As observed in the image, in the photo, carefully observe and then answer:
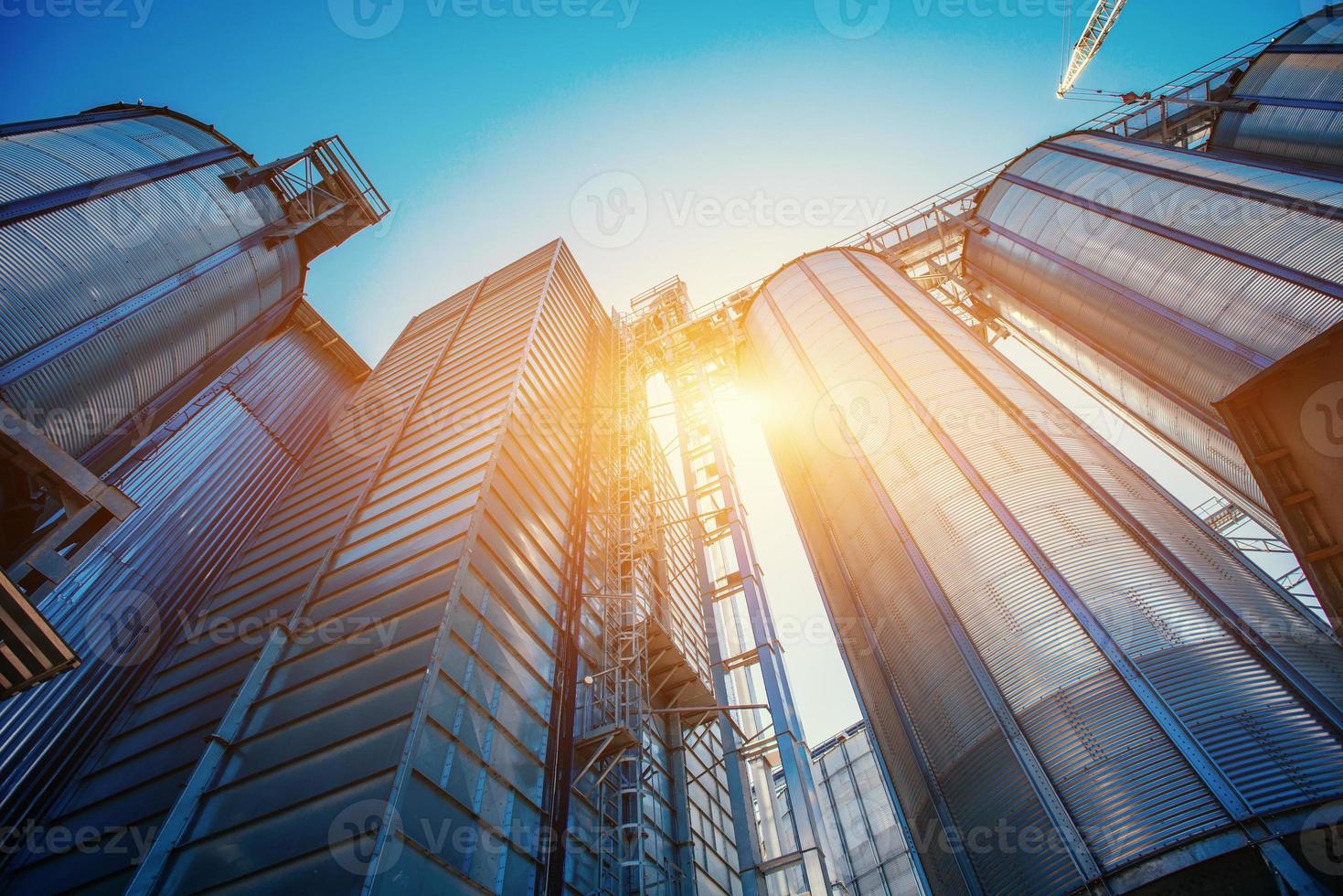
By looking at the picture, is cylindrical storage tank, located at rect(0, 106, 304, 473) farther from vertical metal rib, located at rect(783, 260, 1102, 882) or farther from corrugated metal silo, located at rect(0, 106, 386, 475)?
vertical metal rib, located at rect(783, 260, 1102, 882)

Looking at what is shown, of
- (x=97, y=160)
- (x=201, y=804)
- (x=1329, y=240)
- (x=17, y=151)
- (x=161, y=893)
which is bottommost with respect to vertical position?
(x=161, y=893)

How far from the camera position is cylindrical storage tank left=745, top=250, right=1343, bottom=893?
556cm

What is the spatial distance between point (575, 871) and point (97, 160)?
12.4 metres

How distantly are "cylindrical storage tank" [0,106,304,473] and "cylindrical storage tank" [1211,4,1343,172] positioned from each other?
2248 cm

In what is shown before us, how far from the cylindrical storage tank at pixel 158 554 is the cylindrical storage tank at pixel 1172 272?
18.6m

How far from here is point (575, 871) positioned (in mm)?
8867

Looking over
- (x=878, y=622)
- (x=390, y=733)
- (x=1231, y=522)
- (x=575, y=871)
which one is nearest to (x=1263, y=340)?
(x=878, y=622)

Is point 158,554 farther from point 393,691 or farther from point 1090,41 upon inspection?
point 1090,41

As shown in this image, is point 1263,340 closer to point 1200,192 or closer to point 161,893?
point 1200,192

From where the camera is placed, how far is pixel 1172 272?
11422 mm

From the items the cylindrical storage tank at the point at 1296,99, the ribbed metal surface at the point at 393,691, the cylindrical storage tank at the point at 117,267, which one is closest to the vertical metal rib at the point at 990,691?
the ribbed metal surface at the point at 393,691

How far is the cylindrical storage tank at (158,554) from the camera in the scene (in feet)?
33.6

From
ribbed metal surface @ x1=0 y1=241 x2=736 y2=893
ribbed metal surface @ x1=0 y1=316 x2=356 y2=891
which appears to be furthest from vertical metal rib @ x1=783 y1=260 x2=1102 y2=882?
ribbed metal surface @ x1=0 y1=316 x2=356 y2=891

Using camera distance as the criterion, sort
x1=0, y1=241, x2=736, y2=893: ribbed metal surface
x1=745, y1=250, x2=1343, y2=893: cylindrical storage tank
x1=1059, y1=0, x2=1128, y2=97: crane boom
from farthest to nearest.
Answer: x1=1059, y1=0, x2=1128, y2=97: crane boom, x1=0, y1=241, x2=736, y2=893: ribbed metal surface, x1=745, y1=250, x2=1343, y2=893: cylindrical storage tank
